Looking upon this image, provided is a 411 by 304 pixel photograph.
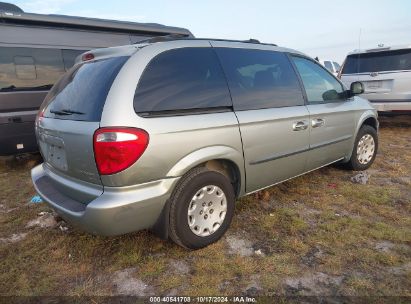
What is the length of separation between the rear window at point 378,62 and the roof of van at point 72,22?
4.30 metres

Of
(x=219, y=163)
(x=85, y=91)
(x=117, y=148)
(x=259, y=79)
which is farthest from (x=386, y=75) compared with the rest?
(x=117, y=148)

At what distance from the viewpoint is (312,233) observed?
3217 mm

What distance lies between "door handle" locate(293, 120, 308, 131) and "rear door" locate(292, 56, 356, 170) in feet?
0.42

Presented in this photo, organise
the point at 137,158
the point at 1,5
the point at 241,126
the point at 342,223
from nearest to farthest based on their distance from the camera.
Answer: the point at 137,158 → the point at 241,126 → the point at 342,223 → the point at 1,5

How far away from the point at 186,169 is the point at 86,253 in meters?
1.22

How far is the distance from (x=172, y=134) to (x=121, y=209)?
66 centimetres

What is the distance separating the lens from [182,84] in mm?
2781

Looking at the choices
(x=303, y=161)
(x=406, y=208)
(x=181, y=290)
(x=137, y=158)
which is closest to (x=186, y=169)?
(x=137, y=158)

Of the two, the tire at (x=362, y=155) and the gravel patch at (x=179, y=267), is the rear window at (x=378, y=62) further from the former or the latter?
the gravel patch at (x=179, y=267)

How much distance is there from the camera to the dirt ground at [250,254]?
2.51m

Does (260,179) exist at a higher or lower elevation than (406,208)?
higher

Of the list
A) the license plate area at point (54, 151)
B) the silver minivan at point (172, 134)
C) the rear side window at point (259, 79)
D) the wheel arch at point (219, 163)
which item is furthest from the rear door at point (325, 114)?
the license plate area at point (54, 151)

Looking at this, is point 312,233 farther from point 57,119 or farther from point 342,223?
point 57,119

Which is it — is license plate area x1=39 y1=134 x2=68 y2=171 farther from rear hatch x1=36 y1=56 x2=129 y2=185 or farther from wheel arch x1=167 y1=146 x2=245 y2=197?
wheel arch x1=167 y1=146 x2=245 y2=197
